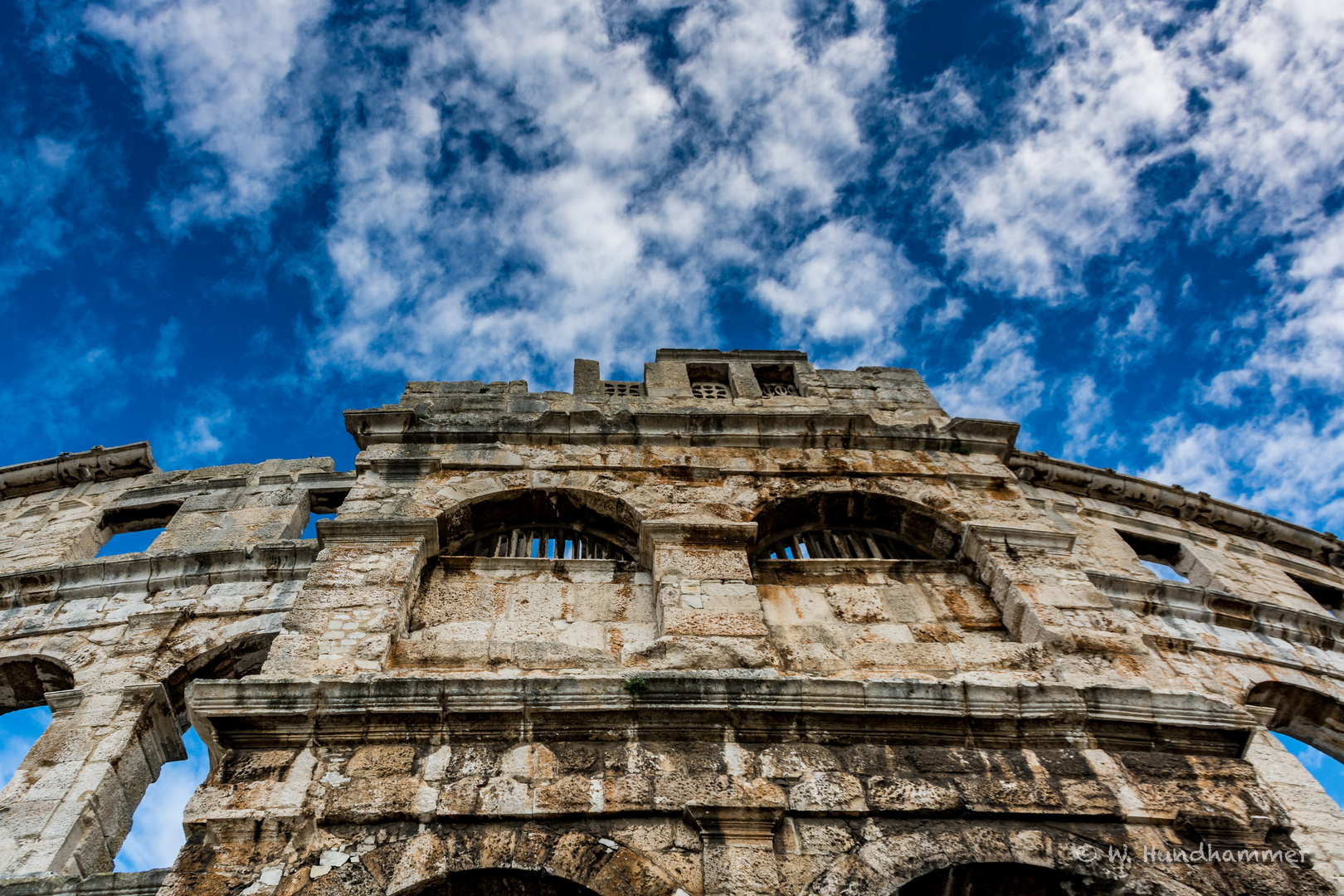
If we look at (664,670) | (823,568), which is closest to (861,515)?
(823,568)

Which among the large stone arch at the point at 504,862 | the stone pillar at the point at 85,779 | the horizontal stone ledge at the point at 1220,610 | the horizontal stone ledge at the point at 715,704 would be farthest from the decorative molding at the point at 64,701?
the horizontal stone ledge at the point at 1220,610

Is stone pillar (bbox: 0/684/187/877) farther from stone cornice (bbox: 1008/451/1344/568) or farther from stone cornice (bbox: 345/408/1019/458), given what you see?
stone cornice (bbox: 1008/451/1344/568)

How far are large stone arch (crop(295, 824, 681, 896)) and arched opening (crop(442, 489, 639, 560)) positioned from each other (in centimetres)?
307

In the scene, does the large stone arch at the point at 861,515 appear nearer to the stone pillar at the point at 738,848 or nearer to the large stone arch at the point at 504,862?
the stone pillar at the point at 738,848

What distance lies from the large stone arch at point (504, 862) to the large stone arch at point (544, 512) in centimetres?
317

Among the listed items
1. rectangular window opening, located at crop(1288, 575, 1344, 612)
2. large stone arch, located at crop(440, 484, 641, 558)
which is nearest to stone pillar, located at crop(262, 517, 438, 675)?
large stone arch, located at crop(440, 484, 641, 558)

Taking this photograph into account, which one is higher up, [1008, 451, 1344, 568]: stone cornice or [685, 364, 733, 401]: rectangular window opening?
[685, 364, 733, 401]: rectangular window opening

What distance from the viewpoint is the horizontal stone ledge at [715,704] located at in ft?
16.5

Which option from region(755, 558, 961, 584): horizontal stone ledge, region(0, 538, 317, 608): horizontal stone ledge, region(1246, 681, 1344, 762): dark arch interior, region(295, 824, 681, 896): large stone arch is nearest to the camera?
region(295, 824, 681, 896): large stone arch

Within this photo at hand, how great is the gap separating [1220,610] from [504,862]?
29.0 ft

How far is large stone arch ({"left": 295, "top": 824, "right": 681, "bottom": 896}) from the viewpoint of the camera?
430 centimetres

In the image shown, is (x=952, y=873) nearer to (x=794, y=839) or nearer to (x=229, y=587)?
(x=794, y=839)

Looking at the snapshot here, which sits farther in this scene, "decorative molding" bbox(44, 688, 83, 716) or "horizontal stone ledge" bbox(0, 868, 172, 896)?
"decorative molding" bbox(44, 688, 83, 716)

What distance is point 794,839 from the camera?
4.62m
